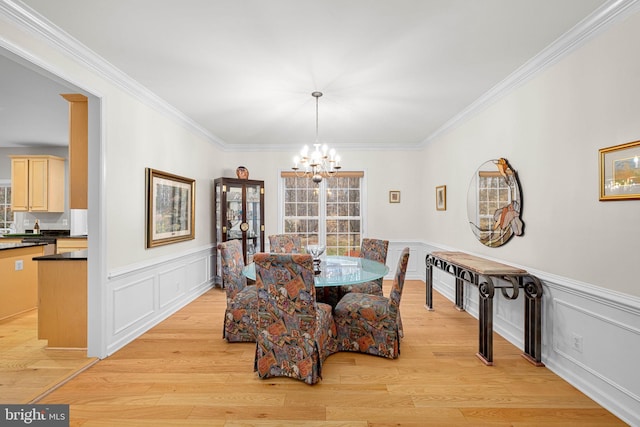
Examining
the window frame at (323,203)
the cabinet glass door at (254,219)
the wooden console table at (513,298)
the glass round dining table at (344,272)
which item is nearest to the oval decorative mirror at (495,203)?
the wooden console table at (513,298)

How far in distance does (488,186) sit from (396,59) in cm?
179

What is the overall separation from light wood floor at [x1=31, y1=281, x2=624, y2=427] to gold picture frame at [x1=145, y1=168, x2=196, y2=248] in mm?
1224

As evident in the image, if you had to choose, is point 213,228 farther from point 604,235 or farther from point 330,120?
point 604,235

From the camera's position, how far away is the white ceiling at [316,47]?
1.98 m

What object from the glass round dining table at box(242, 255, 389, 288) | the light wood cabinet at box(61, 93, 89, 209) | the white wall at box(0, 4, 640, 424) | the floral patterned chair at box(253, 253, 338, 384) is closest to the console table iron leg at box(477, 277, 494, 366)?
the white wall at box(0, 4, 640, 424)

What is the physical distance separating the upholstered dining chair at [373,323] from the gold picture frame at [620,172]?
1442 millimetres

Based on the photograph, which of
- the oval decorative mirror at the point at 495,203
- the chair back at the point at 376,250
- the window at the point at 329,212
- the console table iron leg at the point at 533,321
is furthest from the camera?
the window at the point at 329,212

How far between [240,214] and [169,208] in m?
1.59

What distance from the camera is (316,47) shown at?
7.96ft

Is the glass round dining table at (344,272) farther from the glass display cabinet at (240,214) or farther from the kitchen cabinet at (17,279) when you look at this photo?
the kitchen cabinet at (17,279)

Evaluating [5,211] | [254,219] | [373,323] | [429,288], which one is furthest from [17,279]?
[429,288]

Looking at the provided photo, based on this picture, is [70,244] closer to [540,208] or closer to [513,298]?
[513,298]

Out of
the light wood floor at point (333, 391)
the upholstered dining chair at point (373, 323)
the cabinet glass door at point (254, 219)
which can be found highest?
the cabinet glass door at point (254, 219)

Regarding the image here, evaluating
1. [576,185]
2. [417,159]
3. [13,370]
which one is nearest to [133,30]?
[13,370]
